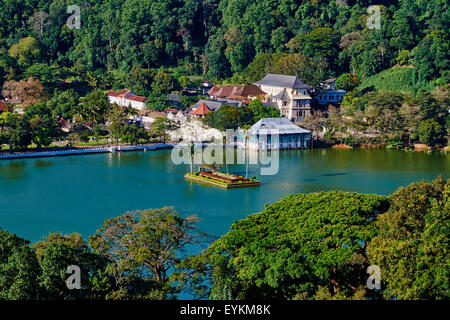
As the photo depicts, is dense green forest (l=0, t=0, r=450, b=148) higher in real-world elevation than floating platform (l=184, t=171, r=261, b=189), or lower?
higher

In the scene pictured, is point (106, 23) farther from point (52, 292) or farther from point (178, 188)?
point (52, 292)

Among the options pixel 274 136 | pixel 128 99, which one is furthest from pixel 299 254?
pixel 128 99

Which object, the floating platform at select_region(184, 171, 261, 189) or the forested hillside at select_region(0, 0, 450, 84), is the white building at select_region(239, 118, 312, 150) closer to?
the floating platform at select_region(184, 171, 261, 189)

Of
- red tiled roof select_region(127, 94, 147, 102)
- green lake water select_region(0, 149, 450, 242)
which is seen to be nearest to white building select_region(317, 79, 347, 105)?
green lake water select_region(0, 149, 450, 242)

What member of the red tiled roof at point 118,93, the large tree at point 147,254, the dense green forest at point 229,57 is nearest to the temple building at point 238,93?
the dense green forest at point 229,57

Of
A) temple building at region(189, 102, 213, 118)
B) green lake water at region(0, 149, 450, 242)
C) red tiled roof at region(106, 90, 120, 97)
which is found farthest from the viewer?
red tiled roof at region(106, 90, 120, 97)

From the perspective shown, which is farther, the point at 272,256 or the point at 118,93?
the point at 118,93

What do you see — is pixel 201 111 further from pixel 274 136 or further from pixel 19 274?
pixel 19 274

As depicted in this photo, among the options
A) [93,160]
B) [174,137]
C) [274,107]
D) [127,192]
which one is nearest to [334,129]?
[274,107]
